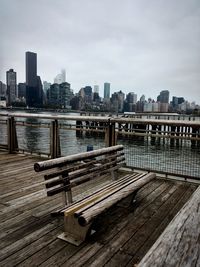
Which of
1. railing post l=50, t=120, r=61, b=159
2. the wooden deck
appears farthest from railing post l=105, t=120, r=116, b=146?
railing post l=50, t=120, r=61, b=159

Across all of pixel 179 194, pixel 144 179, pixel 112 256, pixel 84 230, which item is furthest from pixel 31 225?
pixel 179 194

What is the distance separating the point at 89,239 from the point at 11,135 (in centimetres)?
587

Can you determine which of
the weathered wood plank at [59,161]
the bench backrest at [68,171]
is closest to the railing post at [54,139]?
the bench backrest at [68,171]

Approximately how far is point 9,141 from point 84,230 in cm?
600

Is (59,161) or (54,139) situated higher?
(59,161)

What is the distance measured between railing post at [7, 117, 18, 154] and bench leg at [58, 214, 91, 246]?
5.64 m

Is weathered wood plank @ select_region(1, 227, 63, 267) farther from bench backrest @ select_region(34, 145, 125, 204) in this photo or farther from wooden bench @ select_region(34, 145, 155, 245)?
bench backrest @ select_region(34, 145, 125, 204)

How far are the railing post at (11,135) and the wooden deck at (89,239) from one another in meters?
3.19

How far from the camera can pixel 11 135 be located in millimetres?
7953

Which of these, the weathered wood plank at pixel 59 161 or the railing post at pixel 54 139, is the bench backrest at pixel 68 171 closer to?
the weathered wood plank at pixel 59 161

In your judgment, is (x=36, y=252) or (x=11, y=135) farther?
(x=11, y=135)

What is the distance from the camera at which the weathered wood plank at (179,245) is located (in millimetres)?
1255

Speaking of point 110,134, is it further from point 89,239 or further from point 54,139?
point 89,239

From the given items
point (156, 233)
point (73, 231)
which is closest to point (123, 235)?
point (156, 233)
